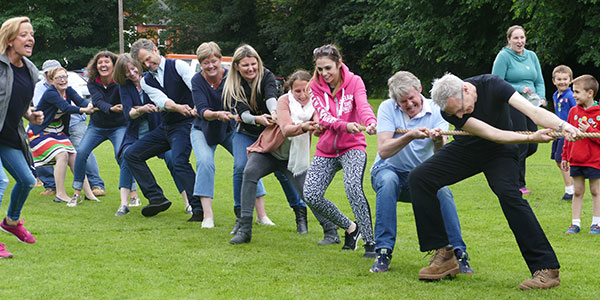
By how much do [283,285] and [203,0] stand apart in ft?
171

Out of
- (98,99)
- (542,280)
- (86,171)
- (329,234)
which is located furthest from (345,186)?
(86,171)

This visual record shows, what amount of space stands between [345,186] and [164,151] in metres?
3.17

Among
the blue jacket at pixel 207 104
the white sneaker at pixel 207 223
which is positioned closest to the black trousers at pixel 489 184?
the blue jacket at pixel 207 104

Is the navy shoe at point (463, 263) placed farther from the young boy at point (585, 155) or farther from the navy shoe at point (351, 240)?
the young boy at point (585, 155)

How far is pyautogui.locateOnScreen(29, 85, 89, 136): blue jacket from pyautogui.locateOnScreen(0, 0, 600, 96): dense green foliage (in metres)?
15.2

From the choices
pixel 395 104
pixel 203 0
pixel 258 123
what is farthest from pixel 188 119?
pixel 203 0

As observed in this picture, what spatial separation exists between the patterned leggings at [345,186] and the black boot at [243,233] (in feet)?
2.90

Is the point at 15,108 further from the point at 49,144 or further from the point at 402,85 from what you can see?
the point at 49,144

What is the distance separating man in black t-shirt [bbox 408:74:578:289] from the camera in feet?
16.4

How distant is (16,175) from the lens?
6746 mm

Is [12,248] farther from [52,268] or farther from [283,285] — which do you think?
[283,285]

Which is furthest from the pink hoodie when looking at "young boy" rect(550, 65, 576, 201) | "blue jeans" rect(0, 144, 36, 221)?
"young boy" rect(550, 65, 576, 201)

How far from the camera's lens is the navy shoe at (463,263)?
569 cm

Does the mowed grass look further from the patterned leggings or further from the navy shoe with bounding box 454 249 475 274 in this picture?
the patterned leggings
